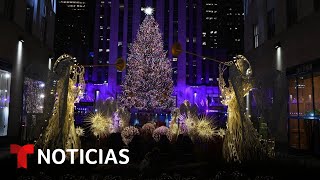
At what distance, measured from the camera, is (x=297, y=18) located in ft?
40.5

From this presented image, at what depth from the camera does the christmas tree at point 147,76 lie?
82.0ft

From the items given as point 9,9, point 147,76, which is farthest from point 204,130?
point 147,76

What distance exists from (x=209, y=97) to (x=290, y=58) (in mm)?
33619

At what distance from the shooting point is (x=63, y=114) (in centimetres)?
685

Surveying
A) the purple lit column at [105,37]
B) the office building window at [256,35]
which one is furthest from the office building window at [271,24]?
the purple lit column at [105,37]

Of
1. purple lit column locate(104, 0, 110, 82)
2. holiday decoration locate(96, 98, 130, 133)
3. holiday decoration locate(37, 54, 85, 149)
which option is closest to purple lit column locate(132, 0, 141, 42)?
purple lit column locate(104, 0, 110, 82)

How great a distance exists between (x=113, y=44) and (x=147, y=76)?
76.5 ft

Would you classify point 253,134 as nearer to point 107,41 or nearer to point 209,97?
point 209,97

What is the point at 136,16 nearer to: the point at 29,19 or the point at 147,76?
the point at 147,76

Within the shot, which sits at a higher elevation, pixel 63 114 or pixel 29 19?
pixel 29 19

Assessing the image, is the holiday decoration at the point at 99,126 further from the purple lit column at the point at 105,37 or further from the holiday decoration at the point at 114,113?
the purple lit column at the point at 105,37

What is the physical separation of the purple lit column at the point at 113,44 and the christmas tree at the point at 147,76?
18852 mm

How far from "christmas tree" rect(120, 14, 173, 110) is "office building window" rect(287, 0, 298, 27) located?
43.9 feet

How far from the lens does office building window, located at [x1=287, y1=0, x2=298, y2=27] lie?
12.8 meters
